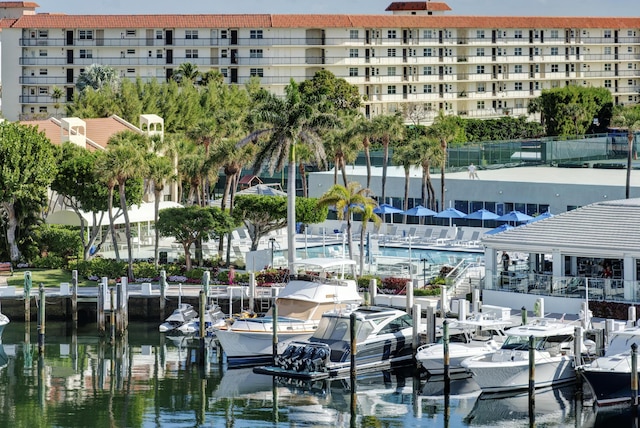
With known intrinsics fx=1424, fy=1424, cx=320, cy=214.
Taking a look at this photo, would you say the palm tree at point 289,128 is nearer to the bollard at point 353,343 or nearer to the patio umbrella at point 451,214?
the bollard at point 353,343

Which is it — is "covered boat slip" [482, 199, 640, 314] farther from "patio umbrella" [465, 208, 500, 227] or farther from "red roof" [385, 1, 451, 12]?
"red roof" [385, 1, 451, 12]

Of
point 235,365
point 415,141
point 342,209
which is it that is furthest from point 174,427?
point 415,141

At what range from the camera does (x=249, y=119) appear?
70938mm

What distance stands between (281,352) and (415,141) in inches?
1320

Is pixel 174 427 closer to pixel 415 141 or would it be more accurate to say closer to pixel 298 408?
pixel 298 408

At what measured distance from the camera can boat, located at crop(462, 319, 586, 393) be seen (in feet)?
168

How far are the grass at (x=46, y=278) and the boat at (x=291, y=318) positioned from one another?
13667 millimetres

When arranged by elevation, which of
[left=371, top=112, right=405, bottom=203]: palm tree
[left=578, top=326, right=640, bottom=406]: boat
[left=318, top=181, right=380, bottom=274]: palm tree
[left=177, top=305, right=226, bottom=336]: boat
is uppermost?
[left=371, top=112, right=405, bottom=203]: palm tree

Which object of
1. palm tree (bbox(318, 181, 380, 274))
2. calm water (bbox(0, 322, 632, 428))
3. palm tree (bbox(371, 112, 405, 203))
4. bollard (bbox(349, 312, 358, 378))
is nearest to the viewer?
calm water (bbox(0, 322, 632, 428))

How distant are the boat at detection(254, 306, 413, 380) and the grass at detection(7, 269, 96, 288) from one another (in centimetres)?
1784

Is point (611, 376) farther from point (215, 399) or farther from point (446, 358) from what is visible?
point (215, 399)

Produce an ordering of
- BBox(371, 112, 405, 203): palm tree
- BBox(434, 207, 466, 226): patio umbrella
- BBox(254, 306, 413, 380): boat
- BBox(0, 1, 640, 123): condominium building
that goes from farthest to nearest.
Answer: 1. BBox(0, 1, 640, 123): condominium building
2. BBox(371, 112, 405, 203): palm tree
3. BBox(434, 207, 466, 226): patio umbrella
4. BBox(254, 306, 413, 380): boat

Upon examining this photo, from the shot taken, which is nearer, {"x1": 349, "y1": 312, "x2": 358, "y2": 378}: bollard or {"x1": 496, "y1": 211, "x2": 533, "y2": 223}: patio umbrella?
{"x1": 349, "y1": 312, "x2": 358, "y2": 378}: bollard

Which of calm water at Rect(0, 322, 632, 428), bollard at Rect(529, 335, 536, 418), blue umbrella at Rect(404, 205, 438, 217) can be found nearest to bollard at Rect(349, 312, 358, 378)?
calm water at Rect(0, 322, 632, 428)
